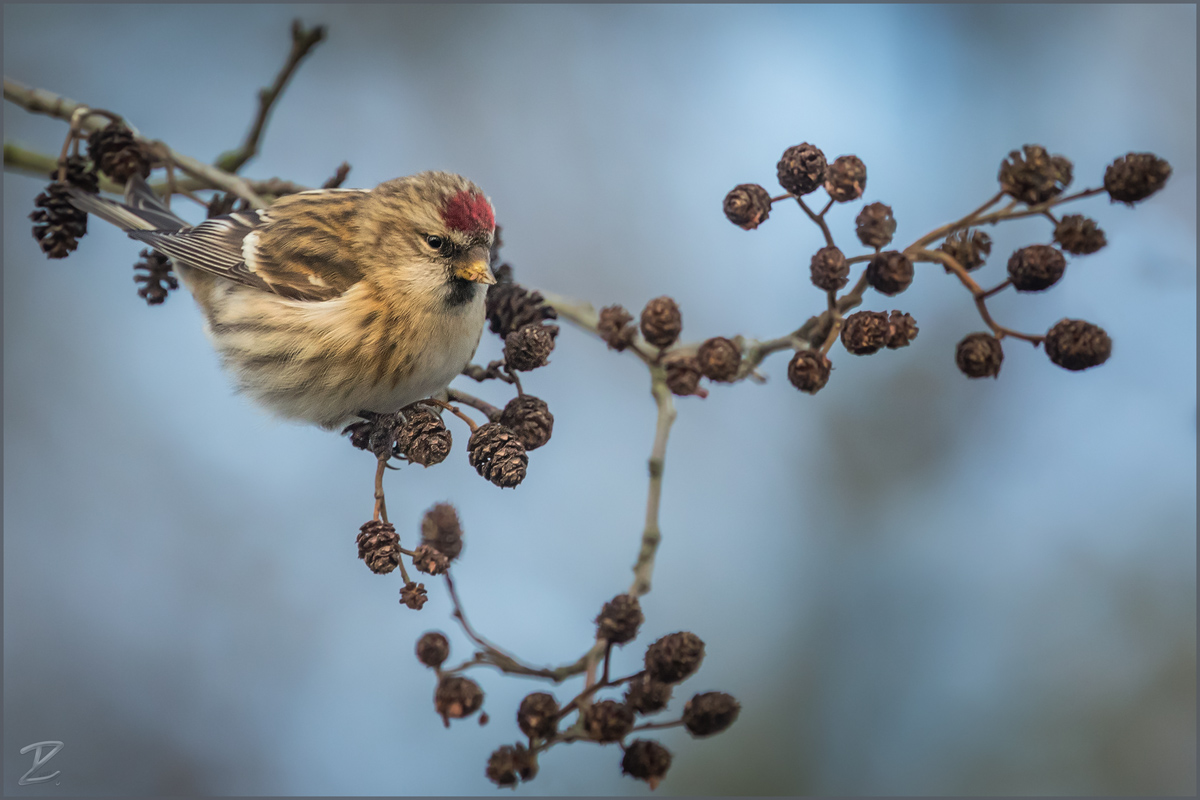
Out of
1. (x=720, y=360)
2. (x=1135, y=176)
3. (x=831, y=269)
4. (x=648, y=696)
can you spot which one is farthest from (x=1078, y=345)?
(x=648, y=696)

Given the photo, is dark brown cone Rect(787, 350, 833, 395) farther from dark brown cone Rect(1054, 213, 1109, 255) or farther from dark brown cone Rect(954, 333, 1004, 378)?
dark brown cone Rect(1054, 213, 1109, 255)

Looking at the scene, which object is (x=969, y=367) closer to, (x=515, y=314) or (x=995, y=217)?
(x=995, y=217)

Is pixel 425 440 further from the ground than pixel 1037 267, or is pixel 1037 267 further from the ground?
pixel 1037 267

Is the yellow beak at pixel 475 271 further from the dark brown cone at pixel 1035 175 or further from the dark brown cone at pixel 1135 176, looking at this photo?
the dark brown cone at pixel 1135 176

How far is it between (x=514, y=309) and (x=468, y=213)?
0.25 m

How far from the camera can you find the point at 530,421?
4.79 feet

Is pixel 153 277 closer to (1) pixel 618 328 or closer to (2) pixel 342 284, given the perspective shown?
(2) pixel 342 284

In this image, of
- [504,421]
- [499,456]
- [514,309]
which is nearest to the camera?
[499,456]

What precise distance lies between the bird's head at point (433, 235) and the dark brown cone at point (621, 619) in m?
0.79

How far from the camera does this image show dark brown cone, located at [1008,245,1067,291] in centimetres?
124

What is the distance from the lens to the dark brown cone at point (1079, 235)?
3.95ft

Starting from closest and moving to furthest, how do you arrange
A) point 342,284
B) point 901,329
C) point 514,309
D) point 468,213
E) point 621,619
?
1. point 621,619
2. point 901,329
3. point 514,309
4. point 468,213
5. point 342,284

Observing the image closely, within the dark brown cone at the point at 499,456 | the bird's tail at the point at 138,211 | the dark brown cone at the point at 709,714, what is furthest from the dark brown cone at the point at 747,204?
the bird's tail at the point at 138,211

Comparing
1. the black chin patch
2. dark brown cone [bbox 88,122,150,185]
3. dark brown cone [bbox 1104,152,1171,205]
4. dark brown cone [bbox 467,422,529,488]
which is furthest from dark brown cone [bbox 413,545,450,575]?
dark brown cone [bbox 88,122,150,185]
